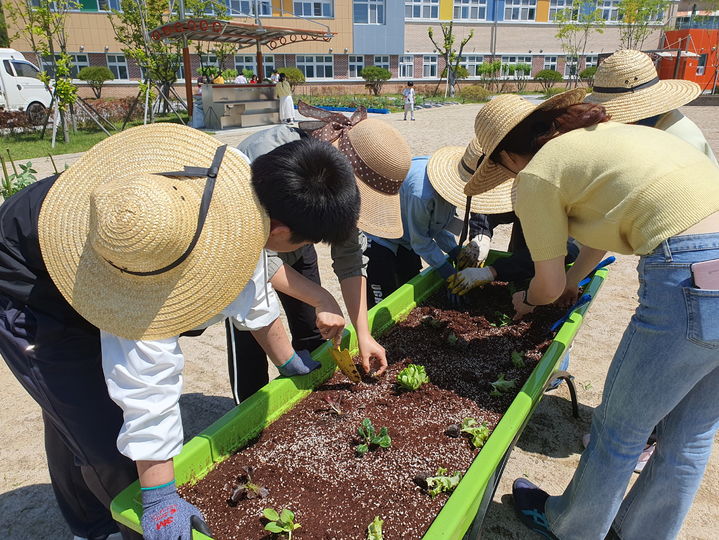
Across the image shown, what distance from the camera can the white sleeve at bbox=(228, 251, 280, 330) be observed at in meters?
1.45

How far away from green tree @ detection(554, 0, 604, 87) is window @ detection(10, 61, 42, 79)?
Result: 25981 millimetres

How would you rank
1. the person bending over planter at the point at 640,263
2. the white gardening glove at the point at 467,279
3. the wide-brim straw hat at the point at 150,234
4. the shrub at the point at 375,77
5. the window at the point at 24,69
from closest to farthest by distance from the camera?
the wide-brim straw hat at the point at 150,234
the person bending over planter at the point at 640,263
the white gardening glove at the point at 467,279
the window at the point at 24,69
the shrub at the point at 375,77

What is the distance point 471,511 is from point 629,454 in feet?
2.02

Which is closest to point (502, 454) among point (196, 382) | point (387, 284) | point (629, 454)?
point (629, 454)

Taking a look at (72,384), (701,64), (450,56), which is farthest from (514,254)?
(701,64)

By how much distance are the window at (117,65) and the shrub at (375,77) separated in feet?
40.5

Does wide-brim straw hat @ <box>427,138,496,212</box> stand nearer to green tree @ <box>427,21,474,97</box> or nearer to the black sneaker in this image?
the black sneaker

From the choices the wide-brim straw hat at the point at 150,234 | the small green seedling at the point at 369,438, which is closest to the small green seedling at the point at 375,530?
the small green seedling at the point at 369,438

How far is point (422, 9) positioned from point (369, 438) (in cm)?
3563

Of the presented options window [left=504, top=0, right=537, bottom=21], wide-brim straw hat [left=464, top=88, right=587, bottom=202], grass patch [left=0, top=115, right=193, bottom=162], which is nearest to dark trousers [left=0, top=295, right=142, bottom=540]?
wide-brim straw hat [left=464, top=88, right=587, bottom=202]

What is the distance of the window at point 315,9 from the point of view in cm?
2986

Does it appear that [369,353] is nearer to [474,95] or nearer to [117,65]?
[474,95]

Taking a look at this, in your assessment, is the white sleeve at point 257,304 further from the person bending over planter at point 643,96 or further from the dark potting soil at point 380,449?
the person bending over planter at point 643,96

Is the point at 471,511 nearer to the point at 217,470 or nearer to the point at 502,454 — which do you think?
the point at 502,454
